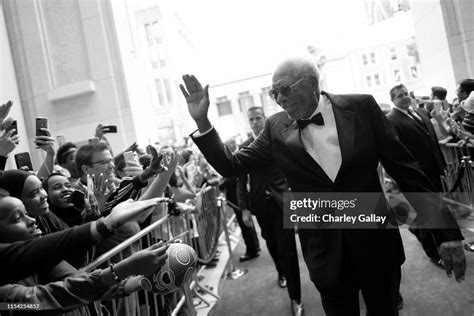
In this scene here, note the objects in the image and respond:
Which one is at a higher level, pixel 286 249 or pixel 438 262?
pixel 286 249

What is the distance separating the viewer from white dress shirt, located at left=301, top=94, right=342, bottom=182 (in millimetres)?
2295

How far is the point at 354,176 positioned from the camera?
2252 mm

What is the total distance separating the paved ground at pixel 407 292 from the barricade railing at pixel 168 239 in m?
0.47

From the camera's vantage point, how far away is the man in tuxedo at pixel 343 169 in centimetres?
224

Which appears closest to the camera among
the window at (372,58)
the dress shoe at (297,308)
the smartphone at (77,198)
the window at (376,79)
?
the smartphone at (77,198)

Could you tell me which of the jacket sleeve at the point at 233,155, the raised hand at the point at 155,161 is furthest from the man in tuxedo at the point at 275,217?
the jacket sleeve at the point at 233,155

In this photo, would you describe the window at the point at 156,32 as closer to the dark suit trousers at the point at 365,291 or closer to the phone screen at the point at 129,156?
the phone screen at the point at 129,156

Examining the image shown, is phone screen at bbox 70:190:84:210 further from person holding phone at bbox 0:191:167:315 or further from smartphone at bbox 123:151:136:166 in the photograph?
smartphone at bbox 123:151:136:166

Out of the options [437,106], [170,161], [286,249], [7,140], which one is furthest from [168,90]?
[170,161]

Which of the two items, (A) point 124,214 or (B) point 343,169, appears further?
(B) point 343,169

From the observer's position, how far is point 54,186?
120 inches

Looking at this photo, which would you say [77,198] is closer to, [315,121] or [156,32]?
[315,121]

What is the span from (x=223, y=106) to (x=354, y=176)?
55.0 m

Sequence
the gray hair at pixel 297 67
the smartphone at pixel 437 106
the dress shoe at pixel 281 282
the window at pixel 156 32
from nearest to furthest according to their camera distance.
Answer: the gray hair at pixel 297 67 < the dress shoe at pixel 281 282 < the smartphone at pixel 437 106 < the window at pixel 156 32
